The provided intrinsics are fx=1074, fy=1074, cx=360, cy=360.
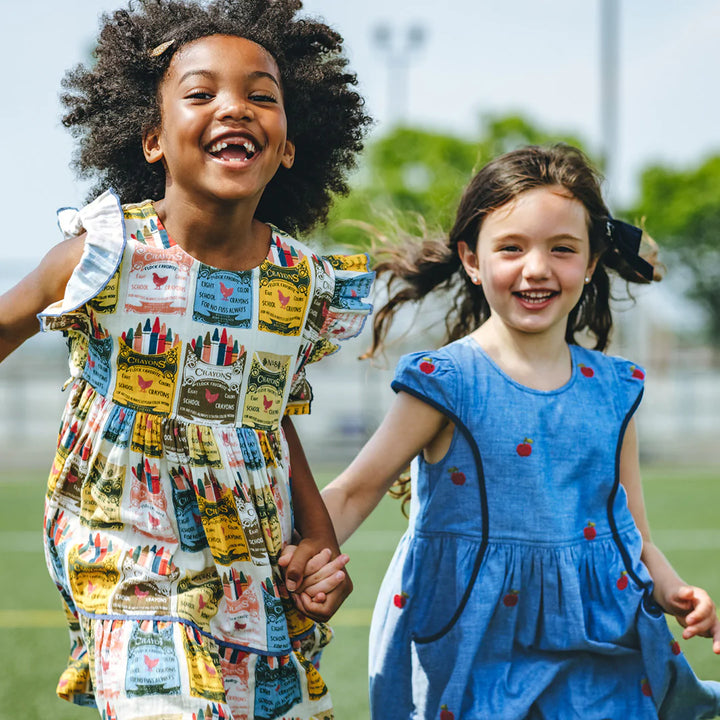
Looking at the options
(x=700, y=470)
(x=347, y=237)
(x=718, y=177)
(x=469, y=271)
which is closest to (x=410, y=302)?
(x=469, y=271)

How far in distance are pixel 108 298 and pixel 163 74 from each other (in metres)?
0.52

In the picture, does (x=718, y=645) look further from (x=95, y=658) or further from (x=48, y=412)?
(x=48, y=412)

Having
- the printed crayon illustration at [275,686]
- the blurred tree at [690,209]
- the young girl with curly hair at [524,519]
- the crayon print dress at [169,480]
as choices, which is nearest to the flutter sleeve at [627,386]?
the young girl with curly hair at [524,519]

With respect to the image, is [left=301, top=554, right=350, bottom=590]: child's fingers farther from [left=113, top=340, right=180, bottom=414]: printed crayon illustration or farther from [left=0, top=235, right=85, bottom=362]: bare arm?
[left=0, top=235, right=85, bottom=362]: bare arm

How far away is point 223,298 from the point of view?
217cm

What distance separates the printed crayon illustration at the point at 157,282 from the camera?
6.91 ft

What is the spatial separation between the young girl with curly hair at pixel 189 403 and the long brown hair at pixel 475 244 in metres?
0.59

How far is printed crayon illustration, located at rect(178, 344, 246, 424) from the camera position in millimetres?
2141

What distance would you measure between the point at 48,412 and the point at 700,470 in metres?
8.31

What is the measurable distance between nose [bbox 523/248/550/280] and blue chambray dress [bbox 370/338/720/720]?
0.23 metres

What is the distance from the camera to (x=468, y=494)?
246cm

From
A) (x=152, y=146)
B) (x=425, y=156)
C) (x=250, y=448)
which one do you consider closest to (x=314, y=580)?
(x=250, y=448)

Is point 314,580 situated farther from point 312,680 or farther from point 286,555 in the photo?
point 312,680

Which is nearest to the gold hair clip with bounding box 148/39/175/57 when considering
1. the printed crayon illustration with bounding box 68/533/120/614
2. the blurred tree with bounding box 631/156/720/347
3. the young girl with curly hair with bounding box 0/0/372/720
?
the young girl with curly hair with bounding box 0/0/372/720
